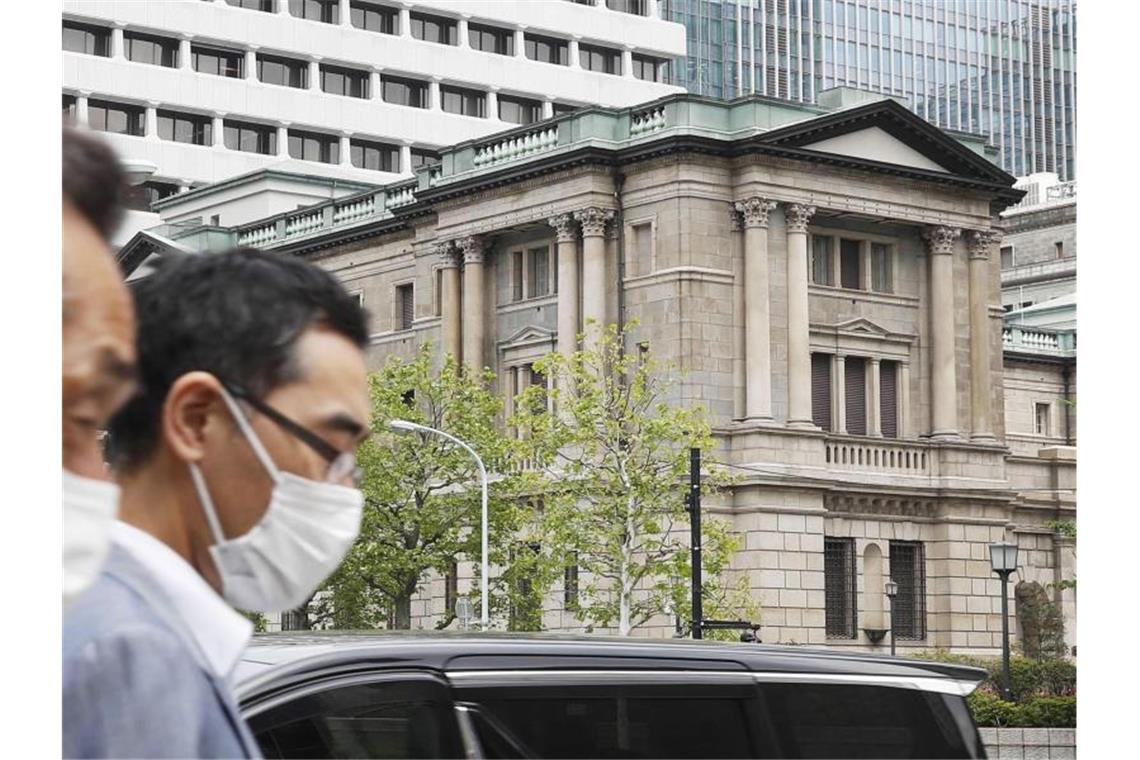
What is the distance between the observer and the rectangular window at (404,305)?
56812mm

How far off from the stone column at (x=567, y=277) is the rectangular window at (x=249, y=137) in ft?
88.7

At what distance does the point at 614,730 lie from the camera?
227 inches

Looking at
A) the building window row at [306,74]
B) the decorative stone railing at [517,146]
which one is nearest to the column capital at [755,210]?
the decorative stone railing at [517,146]

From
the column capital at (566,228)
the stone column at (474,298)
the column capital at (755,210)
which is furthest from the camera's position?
the stone column at (474,298)

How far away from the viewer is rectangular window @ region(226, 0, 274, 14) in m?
76.9

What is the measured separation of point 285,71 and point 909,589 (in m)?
37.7

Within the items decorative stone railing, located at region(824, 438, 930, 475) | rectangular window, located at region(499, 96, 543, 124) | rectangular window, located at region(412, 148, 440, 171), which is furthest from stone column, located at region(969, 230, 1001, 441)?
rectangular window, located at region(499, 96, 543, 124)

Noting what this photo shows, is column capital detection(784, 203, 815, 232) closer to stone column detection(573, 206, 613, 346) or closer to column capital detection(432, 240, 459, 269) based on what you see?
stone column detection(573, 206, 613, 346)

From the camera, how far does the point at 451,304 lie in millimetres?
53938

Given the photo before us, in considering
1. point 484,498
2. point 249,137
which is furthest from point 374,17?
point 484,498

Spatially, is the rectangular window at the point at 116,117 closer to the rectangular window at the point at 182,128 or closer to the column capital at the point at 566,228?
the rectangular window at the point at 182,128
